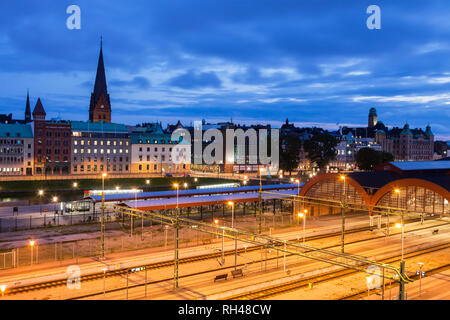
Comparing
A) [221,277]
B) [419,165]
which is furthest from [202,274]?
[419,165]

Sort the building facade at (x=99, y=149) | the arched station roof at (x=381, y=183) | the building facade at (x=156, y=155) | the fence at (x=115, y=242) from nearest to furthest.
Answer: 1. the fence at (x=115, y=242)
2. the arched station roof at (x=381, y=183)
3. the building facade at (x=99, y=149)
4. the building facade at (x=156, y=155)

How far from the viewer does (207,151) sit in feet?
501

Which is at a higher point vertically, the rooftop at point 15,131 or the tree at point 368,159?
the rooftop at point 15,131

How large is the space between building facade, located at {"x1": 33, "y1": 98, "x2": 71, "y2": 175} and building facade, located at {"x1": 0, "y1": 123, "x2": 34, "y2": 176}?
181 centimetres

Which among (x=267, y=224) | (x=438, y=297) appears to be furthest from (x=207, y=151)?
(x=438, y=297)

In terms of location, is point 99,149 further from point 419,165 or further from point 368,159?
point 419,165

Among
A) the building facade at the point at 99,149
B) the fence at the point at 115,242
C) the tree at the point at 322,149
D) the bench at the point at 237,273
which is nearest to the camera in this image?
the bench at the point at 237,273

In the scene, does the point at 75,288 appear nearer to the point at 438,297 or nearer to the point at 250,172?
the point at 438,297

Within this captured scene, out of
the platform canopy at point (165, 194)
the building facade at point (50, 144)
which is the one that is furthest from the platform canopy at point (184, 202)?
the building facade at point (50, 144)

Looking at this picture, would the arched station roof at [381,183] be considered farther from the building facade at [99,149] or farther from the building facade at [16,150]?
the building facade at [16,150]

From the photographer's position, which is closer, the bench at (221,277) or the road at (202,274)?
the road at (202,274)

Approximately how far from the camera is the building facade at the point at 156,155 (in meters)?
126

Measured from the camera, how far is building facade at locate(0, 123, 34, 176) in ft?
357

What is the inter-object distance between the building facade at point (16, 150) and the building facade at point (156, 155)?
1139 inches
